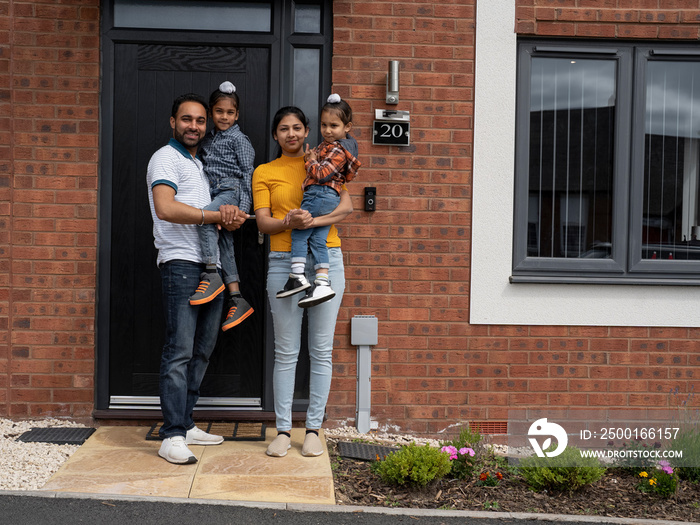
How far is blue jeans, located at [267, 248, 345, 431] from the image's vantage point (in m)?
3.98

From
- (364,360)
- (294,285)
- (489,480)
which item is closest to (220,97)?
(294,285)

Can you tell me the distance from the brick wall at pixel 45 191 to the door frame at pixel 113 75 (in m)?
0.07

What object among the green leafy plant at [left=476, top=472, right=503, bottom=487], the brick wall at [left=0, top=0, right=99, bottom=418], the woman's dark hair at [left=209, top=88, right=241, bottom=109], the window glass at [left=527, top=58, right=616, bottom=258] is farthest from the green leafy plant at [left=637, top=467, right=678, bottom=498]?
the brick wall at [left=0, top=0, right=99, bottom=418]

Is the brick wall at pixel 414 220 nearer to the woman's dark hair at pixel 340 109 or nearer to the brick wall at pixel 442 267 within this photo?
the brick wall at pixel 442 267

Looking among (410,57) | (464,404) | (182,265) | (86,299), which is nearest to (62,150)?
(86,299)

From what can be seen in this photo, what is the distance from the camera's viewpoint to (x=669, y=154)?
16.3 ft

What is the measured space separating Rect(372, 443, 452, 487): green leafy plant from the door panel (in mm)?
1603

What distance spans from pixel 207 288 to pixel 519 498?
2086 mm

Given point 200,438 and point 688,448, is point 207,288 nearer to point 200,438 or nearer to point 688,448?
point 200,438

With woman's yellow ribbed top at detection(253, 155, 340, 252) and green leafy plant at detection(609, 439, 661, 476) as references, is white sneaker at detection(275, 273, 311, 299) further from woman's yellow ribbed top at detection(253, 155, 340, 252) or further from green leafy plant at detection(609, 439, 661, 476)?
green leafy plant at detection(609, 439, 661, 476)

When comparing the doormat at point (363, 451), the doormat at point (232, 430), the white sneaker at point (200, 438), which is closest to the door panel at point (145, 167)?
the doormat at point (232, 430)

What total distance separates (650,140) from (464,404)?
2.34 m

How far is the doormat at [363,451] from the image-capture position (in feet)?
13.8

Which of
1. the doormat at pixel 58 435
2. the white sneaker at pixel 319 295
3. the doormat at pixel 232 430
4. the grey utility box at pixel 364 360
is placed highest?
the white sneaker at pixel 319 295
